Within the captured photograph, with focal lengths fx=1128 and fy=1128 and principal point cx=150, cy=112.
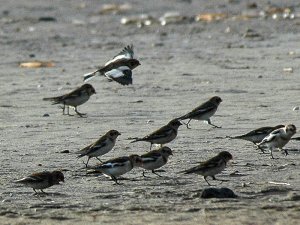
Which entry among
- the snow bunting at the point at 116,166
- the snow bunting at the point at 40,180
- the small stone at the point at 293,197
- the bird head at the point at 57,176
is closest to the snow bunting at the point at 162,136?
the snow bunting at the point at 116,166

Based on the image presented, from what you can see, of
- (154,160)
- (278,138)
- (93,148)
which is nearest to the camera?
(154,160)

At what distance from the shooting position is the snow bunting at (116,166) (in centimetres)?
1170

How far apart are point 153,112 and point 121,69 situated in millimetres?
1447

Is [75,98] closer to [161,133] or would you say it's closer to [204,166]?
[161,133]

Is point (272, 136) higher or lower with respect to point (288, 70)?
lower

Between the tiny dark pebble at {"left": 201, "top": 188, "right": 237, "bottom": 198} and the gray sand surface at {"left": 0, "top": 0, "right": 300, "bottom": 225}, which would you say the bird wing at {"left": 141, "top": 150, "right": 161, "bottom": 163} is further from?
the tiny dark pebble at {"left": 201, "top": 188, "right": 237, "bottom": 198}

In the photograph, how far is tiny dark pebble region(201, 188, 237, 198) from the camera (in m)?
10.7

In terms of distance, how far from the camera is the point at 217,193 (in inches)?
422

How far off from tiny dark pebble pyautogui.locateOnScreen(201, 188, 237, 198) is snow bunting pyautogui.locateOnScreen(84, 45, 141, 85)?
169 inches

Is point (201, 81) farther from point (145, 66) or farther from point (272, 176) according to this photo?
point (272, 176)

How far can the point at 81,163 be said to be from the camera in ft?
42.8

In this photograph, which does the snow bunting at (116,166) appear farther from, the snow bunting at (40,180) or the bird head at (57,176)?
the snow bunting at (40,180)

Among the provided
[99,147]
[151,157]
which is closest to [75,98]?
[99,147]

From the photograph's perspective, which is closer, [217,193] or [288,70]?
[217,193]
